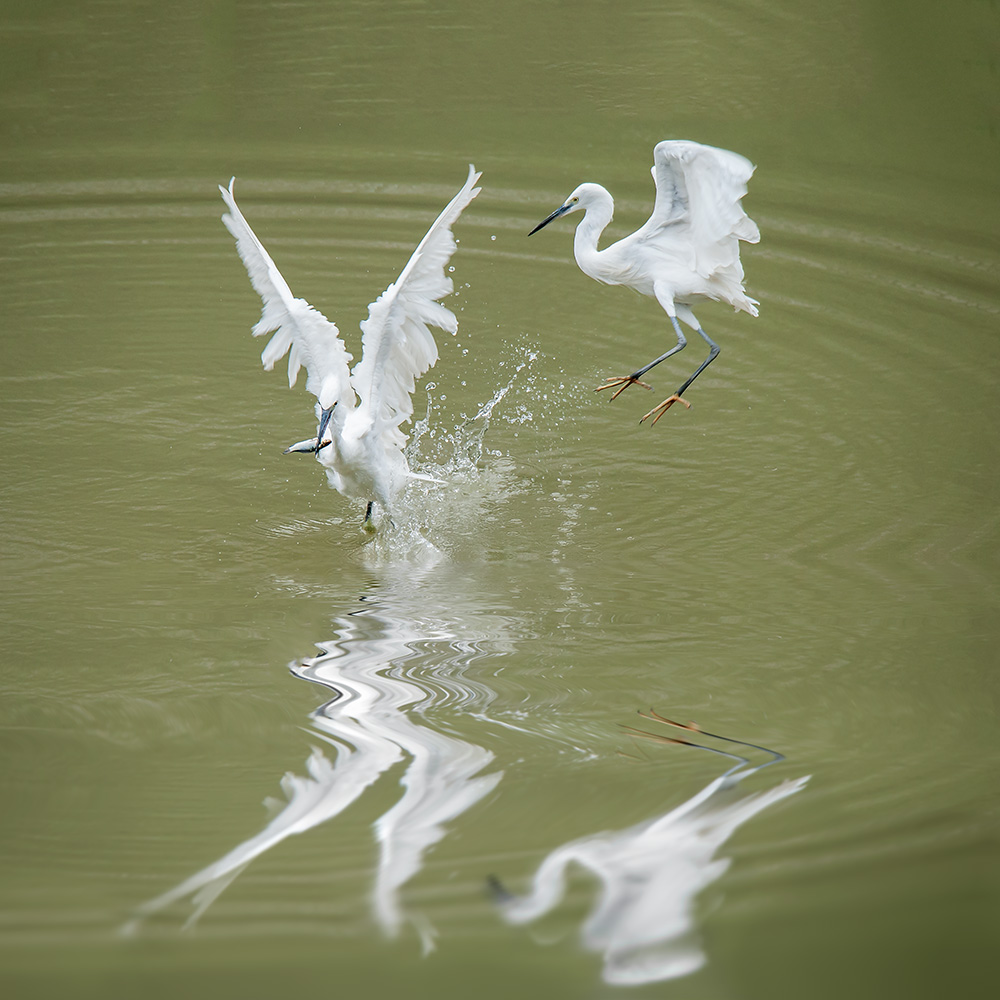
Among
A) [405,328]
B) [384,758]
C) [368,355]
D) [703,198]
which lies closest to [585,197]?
[703,198]

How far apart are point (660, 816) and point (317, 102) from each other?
16.4 feet

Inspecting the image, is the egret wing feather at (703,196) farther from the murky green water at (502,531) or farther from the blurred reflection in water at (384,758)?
the blurred reflection in water at (384,758)

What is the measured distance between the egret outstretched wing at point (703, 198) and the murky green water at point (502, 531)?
0.66 m

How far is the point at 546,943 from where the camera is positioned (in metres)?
2.14

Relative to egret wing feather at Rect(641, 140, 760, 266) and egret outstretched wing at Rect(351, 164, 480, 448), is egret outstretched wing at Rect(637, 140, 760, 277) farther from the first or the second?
egret outstretched wing at Rect(351, 164, 480, 448)

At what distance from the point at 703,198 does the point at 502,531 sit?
3.34 feet

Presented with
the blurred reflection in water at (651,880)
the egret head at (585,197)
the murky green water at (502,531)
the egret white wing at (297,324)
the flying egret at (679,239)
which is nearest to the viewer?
the blurred reflection in water at (651,880)

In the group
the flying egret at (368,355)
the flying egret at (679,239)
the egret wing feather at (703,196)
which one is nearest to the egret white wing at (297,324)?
the flying egret at (368,355)

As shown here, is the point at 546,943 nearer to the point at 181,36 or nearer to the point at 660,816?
the point at 660,816

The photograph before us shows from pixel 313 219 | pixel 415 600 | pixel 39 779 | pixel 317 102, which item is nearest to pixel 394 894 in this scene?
pixel 39 779

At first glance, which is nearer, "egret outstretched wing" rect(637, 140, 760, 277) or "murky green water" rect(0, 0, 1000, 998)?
"murky green water" rect(0, 0, 1000, 998)

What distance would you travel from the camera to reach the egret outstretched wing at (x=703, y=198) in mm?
3320

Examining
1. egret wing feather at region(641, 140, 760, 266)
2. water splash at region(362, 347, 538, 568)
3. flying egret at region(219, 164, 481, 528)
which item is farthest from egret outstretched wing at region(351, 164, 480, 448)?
egret wing feather at region(641, 140, 760, 266)

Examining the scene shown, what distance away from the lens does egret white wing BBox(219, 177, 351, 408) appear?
10.9 feet
